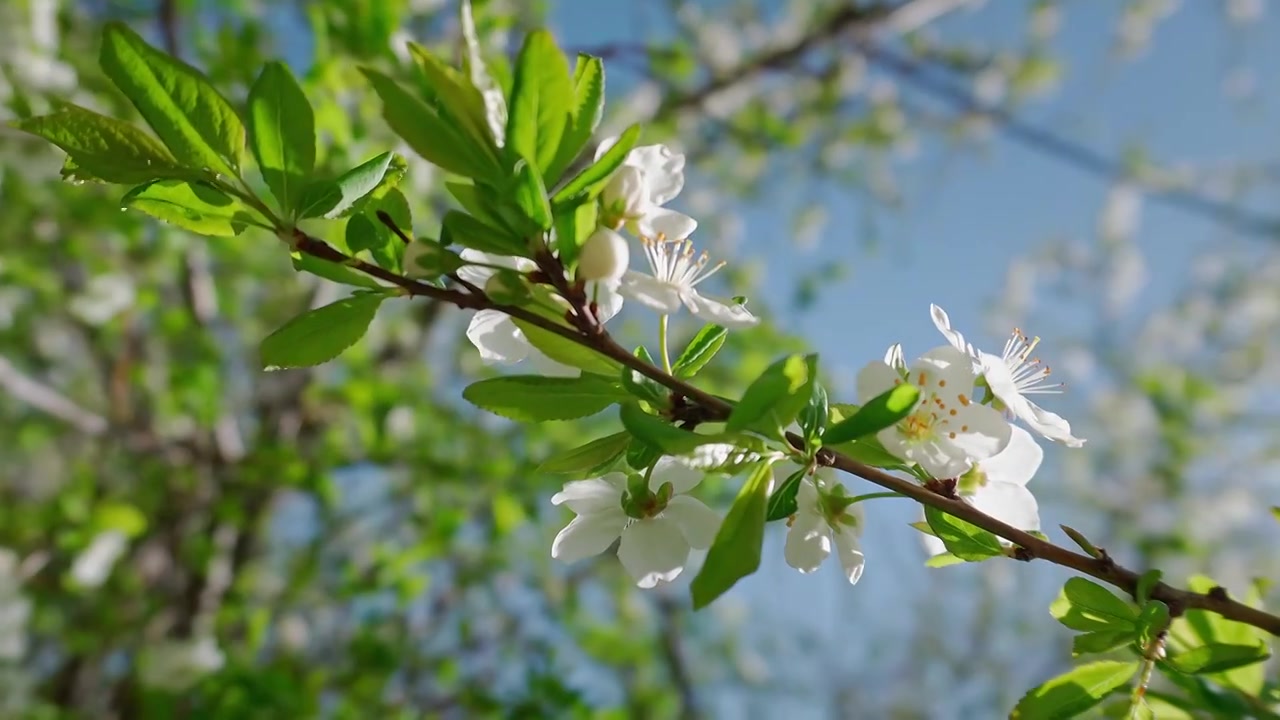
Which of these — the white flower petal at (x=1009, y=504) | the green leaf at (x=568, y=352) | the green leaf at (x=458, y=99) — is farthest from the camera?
the white flower petal at (x=1009, y=504)

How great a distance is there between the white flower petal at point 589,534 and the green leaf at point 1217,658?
1.32 ft

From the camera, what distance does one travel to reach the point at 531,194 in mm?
487

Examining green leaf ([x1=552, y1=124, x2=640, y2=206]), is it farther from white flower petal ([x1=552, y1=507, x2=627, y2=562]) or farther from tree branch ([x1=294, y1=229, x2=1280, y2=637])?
white flower petal ([x1=552, y1=507, x2=627, y2=562])

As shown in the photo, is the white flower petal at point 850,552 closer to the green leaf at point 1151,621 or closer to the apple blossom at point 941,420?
the apple blossom at point 941,420

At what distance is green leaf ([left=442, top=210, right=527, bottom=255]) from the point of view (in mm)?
493

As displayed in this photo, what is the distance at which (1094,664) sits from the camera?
632 mm

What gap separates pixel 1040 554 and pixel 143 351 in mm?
3200

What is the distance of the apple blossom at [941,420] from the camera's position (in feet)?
1.94

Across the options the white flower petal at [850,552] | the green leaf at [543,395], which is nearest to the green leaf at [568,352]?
the green leaf at [543,395]

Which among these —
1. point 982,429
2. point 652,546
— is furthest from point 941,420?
point 652,546

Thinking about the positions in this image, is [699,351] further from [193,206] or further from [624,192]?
[193,206]

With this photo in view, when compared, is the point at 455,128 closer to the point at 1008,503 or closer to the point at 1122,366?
the point at 1008,503

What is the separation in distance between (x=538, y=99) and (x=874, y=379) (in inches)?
11.8

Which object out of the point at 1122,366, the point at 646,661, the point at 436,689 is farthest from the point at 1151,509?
the point at 436,689
